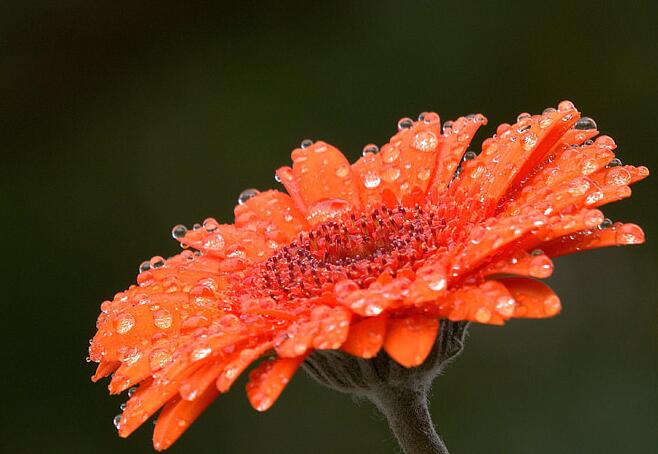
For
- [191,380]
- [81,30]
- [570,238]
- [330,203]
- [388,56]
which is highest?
[81,30]

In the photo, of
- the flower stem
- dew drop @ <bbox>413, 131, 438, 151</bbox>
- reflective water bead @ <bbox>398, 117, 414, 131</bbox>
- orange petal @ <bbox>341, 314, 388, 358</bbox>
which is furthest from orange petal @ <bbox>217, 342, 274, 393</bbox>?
reflective water bead @ <bbox>398, 117, 414, 131</bbox>

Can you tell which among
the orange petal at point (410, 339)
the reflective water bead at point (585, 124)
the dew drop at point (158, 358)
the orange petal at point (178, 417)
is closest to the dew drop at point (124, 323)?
the dew drop at point (158, 358)

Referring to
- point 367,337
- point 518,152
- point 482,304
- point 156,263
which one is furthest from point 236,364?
point 156,263

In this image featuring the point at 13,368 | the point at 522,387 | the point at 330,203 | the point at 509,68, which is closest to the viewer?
the point at 330,203

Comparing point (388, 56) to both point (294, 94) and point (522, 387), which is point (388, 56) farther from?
point (522, 387)

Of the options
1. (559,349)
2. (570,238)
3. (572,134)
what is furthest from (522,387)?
(570,238)

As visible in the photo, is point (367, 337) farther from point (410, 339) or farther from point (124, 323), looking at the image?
point (124, 323)

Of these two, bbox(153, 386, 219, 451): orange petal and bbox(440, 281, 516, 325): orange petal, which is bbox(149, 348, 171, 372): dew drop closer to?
bbox(153, 386, 219, 451): orange petal

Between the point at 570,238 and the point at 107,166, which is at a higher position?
the point at 107,166

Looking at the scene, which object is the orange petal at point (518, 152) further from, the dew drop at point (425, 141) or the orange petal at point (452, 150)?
the dew drop at point (425, 141)
